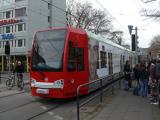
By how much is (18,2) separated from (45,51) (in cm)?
4659

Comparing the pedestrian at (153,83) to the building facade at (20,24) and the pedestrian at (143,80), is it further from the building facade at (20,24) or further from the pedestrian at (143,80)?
the building facade at (20,24)

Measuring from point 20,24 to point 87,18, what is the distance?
11.5 meters

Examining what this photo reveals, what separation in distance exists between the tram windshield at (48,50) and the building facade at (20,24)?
41961 mm

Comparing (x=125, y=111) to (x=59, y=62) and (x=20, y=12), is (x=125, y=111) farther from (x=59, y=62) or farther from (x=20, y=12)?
(x=20, y=12)

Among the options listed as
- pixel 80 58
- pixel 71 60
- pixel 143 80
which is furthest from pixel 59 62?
pixel 143 80

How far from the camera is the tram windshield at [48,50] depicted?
1412 centimetres

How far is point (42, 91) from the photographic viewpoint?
1416cm

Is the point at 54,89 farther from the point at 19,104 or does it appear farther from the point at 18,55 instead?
the point at 18,55

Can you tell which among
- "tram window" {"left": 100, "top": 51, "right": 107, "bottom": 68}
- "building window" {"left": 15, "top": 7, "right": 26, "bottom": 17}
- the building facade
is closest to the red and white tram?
"tram window" {"left": 100, "top": 51, "right": 107, "bottom": 68}

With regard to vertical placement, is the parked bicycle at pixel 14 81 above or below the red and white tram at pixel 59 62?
below

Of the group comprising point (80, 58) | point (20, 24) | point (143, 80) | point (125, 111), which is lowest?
point (125, 111)

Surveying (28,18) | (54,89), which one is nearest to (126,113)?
(54,89)

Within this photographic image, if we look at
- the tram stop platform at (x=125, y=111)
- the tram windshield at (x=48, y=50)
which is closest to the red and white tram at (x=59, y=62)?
the tram windshield at (x=48, y=50)

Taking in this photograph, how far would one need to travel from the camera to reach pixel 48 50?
14469 millimetres
